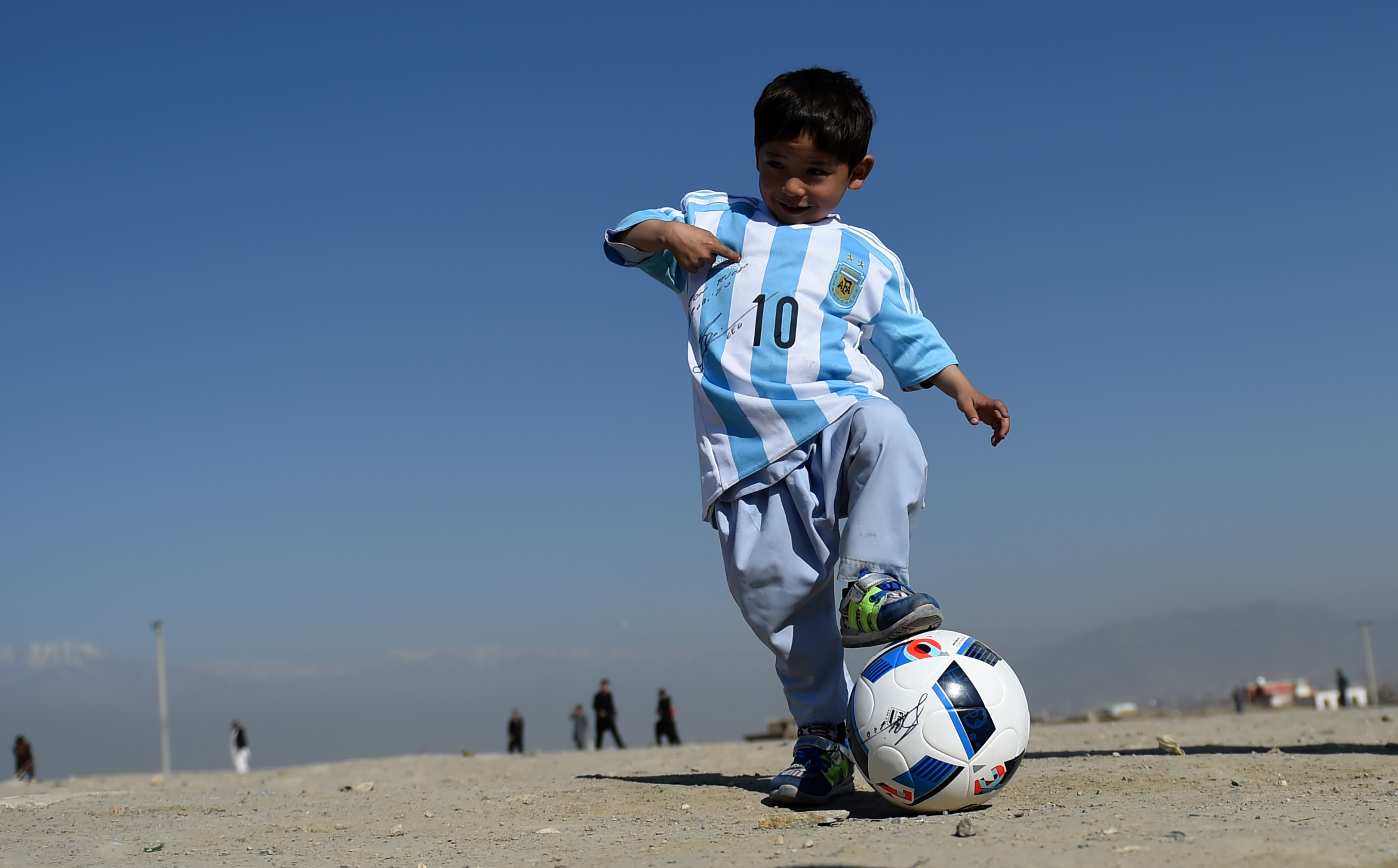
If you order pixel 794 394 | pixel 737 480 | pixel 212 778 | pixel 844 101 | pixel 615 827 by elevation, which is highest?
pixel 844 101

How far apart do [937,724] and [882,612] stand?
0.38 metres

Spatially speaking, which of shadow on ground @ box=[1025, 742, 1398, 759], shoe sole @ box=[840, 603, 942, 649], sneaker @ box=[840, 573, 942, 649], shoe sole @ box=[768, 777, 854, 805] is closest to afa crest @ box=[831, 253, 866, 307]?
sneaker @ box=[840, 573, 942, 649]

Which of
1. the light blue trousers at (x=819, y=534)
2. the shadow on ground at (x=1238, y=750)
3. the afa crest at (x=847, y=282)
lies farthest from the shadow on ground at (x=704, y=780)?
the afa crest at (x=847, y=282)

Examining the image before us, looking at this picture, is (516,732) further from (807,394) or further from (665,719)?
(807,394)

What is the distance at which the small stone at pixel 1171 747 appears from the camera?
5.59 metres

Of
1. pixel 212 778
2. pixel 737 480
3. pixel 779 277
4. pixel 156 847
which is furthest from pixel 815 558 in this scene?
pixel 212 778

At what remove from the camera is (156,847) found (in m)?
3.88

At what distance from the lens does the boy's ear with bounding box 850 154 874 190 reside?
4.35m

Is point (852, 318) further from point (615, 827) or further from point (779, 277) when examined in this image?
point (615, 827)

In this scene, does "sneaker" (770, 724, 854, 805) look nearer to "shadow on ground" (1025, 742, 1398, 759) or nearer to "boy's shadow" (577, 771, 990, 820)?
"boy's shadow" (577, 771, 990, 820)

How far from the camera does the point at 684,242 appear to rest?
429 cm

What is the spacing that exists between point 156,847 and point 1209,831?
342 centimetres

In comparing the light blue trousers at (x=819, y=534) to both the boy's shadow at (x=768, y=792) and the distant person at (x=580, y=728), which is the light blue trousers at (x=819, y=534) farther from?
the distant person at (x=580, y=728)

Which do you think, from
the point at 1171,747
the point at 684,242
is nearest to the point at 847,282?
the point at 684,242
